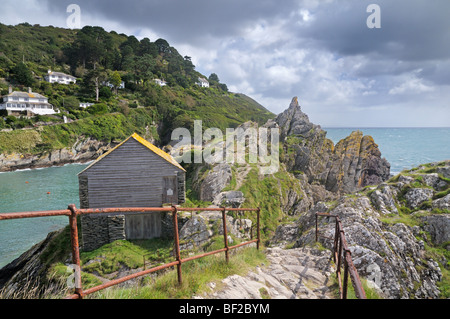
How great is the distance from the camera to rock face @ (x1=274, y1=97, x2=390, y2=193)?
113 ft

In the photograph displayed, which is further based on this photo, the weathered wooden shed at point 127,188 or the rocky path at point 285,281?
the weathered wooden shed at point 127,188

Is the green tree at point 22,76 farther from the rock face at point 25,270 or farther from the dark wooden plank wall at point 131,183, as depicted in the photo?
the dark wooden plank wall at point 131,183

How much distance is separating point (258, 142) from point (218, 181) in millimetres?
11692

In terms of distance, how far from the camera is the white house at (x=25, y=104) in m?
58.7

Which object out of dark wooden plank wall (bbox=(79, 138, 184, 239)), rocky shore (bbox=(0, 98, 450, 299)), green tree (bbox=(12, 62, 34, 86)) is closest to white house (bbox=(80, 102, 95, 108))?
green tree (bbox=(12, 62, 34, 86))

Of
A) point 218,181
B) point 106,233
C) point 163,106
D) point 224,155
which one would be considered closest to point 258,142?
point 224,155

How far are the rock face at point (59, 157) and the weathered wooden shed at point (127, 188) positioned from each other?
45.6m

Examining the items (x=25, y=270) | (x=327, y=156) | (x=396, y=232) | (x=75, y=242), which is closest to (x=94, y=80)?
(x=327, y=156)

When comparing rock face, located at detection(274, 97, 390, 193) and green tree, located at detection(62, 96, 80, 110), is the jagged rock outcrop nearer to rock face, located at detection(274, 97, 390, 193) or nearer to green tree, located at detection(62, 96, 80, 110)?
rock face, located at detection(274, 97, 390, 193)

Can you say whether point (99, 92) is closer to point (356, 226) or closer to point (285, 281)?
point (356, 226)

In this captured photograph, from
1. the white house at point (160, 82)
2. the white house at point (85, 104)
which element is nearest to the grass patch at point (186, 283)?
the white house at point (85, 104)

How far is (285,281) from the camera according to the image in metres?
5.91

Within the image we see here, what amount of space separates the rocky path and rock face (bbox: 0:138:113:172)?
201ft

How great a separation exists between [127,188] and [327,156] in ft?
105
